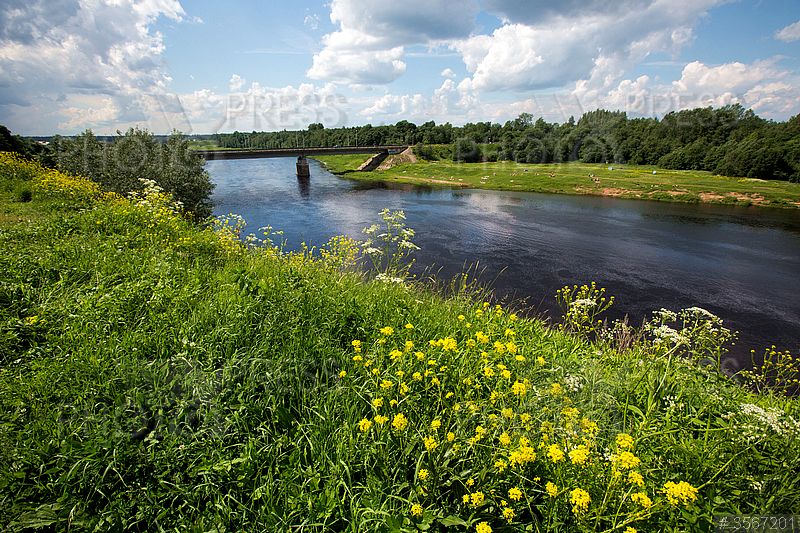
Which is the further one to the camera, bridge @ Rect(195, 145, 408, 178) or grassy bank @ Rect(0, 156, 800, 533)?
bridge @ Rect(195, 145, 408, 178)

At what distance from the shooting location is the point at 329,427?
117 inches

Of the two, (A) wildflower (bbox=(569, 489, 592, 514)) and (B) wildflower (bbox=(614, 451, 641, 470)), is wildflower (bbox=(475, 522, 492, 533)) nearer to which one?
(A) wildflower (bbox=(569, 489, 592, 514))

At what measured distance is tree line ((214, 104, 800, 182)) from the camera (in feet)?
191

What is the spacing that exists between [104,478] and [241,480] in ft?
2.96

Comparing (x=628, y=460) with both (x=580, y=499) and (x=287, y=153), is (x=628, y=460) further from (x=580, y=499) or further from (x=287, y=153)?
(x=287, y=153)

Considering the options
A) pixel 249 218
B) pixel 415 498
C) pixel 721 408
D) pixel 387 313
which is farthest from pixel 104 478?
pixel 249 218

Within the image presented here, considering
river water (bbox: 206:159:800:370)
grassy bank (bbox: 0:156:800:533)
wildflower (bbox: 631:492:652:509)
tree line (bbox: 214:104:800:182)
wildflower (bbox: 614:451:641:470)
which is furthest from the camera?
tree line (bbox: 214:104:800:182)

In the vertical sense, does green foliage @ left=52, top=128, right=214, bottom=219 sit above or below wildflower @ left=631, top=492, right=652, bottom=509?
above

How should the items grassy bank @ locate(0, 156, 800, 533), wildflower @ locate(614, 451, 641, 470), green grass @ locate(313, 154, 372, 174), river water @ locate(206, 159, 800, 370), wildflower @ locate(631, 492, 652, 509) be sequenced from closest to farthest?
wildflower @ locate(631, 492, 652, 509)
wildflower @ locate(614, 451, 641, 470)
grassy bank @ locate(0, 156, 800, 533)
river water @ locate(206, 159, 800, 370)
green grass @ locate(313, 154, 372, 174)

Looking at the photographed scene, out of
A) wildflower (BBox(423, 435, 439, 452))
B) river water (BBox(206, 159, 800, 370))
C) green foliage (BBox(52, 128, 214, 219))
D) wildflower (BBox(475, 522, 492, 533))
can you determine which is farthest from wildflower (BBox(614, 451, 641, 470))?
green foliage (BBox(52, 128, 214, 219))

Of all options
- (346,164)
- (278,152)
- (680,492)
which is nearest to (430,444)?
(680,492)

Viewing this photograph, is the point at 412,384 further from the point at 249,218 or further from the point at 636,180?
the point at 636,180

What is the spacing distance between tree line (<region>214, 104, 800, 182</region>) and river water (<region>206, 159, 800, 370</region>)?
26530 millimetres

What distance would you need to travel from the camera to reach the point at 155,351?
149 inches
